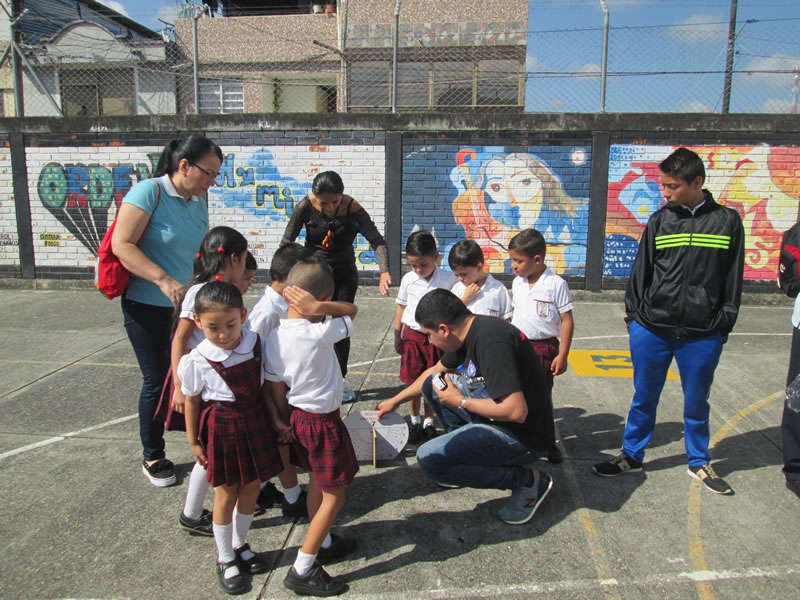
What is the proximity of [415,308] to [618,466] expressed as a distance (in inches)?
59.0

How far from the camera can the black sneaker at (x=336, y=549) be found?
2.49 meters

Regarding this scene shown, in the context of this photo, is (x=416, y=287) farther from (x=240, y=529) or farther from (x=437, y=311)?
(x=240, y=529)

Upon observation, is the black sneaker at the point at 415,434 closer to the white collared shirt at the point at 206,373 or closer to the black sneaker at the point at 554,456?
the black sneaker at the point at 554,456

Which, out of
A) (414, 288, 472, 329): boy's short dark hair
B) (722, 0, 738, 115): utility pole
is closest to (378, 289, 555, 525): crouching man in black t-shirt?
(414, 288, 472, 329): boy's short dark hair

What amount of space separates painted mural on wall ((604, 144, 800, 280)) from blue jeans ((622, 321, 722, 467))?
5478 millimetres

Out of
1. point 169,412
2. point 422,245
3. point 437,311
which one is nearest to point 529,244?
point 422,245

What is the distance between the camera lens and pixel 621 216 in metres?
8.25

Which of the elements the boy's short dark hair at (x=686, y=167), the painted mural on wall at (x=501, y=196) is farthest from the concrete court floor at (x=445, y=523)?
the painted mural on wall at (x=501, y=196)

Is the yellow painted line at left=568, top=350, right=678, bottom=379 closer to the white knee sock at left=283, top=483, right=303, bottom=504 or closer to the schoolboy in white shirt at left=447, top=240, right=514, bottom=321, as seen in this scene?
the schoolboy in white shirt at left=447, top=240, right=514, bottom=321

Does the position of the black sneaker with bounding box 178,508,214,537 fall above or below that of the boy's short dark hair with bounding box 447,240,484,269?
below

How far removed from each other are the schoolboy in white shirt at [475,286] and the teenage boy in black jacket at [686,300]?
0.74 metres

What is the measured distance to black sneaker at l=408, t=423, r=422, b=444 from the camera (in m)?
3.71

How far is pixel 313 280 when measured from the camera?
2.36m

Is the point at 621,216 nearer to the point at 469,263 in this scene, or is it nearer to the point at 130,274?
the point at 469,263
